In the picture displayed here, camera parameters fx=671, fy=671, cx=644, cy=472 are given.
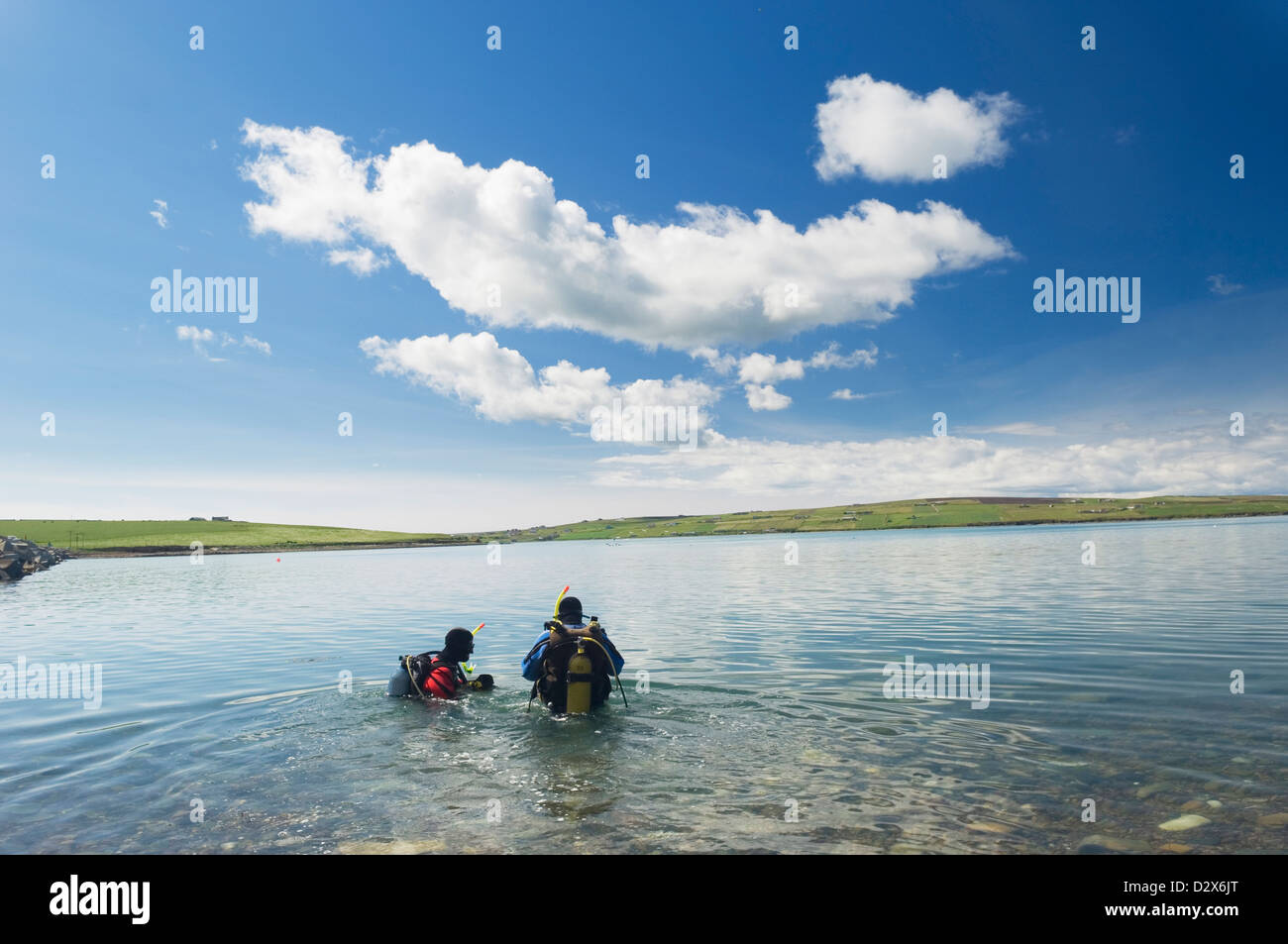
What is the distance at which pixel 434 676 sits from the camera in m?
16.0

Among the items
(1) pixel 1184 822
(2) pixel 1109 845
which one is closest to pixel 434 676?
(2) pixel 1109 845

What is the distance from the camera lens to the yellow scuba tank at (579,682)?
13.9 metres

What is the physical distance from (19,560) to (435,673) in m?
94.7

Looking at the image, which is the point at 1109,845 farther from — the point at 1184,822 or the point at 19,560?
the point at 19,560

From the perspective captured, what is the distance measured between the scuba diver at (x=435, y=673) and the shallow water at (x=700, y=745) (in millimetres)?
408

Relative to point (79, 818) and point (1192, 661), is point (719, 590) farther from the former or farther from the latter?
point (79, 818)

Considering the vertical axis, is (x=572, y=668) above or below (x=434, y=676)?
above

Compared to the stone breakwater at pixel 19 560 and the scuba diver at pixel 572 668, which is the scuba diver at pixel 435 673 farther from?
the stone breakwater at pixel 19 560

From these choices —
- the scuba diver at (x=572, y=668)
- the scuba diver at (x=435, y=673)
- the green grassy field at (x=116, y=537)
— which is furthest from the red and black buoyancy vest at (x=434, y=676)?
the green grassy field at (x=116, y=537)

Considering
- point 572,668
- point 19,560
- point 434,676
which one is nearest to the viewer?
point 572,668
